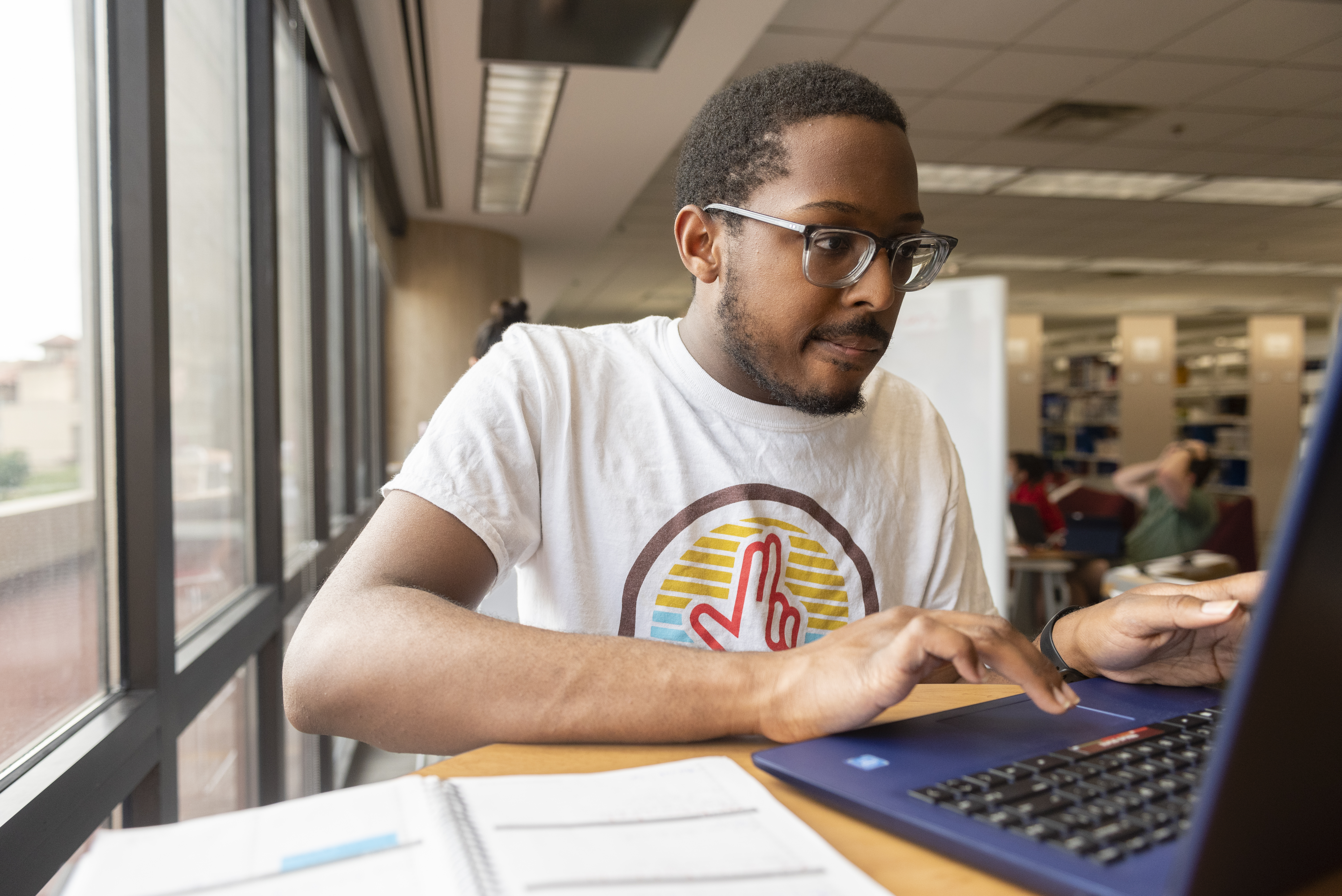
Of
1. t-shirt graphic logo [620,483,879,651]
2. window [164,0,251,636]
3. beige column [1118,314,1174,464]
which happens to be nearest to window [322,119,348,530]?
window [164,0,251,636]

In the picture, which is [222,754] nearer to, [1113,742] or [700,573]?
[700,573]

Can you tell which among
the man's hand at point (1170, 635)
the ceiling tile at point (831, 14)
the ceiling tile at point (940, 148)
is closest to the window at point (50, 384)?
the man's hand at point (1170, 635)

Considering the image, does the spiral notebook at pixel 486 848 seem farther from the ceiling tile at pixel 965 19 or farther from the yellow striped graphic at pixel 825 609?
the ceiling tile at pixel 965 19

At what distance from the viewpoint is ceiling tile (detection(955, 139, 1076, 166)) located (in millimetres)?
5355

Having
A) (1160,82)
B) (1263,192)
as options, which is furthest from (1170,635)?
(1263,192)

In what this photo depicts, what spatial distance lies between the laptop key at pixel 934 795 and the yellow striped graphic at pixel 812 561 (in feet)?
1.99

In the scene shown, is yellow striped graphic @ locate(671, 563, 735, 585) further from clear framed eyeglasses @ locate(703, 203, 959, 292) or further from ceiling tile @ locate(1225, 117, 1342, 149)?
ceiling tile @ locate(1225, 117, 1342, 149)

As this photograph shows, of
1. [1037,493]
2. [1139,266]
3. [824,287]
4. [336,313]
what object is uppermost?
[1139,266]

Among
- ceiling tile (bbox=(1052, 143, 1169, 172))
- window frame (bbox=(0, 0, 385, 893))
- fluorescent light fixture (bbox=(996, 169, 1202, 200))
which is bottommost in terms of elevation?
window frame (bbox=(0, 0, 385, 893))

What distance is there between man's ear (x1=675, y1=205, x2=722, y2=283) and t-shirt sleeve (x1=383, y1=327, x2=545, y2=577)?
250 mm

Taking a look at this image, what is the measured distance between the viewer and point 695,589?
108cm

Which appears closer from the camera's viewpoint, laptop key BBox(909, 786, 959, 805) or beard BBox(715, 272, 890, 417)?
laptop key BBox(909, 786, 959, 805)

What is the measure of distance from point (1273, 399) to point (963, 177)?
25.1ft

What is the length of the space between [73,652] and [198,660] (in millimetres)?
370
